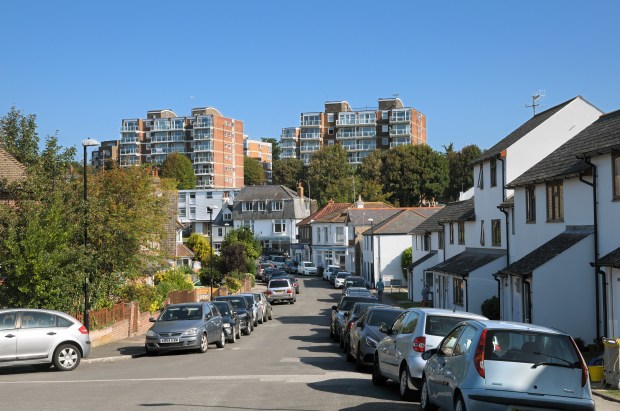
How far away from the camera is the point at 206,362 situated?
22031mm

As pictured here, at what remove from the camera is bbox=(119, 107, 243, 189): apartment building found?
138 meters

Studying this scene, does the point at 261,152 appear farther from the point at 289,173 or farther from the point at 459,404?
the point at 459,404

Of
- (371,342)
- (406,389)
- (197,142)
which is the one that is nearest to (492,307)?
(371,342)

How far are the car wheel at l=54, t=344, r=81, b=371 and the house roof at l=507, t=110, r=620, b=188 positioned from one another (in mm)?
15424

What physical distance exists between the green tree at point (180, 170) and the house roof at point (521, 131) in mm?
92148

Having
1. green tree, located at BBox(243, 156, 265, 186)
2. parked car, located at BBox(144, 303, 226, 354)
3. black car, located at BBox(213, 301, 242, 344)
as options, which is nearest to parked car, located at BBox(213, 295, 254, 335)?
black car, located at BBox(213, 301, 242, 344)

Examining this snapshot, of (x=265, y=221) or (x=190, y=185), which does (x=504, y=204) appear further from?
(x=190, y=185)

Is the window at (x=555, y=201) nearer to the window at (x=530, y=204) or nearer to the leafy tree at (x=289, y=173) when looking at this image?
the window at (x=530, y=204)

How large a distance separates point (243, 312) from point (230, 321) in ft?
13.6

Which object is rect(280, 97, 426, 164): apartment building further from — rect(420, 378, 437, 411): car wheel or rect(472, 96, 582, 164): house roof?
rect(420, 378, 437, 411): car wheel

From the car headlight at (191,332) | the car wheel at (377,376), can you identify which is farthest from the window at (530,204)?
the car wheel at (377,376)

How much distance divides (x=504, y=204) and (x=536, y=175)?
518 cm

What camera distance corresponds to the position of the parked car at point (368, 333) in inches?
755

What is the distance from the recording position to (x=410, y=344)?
14.8 metres
